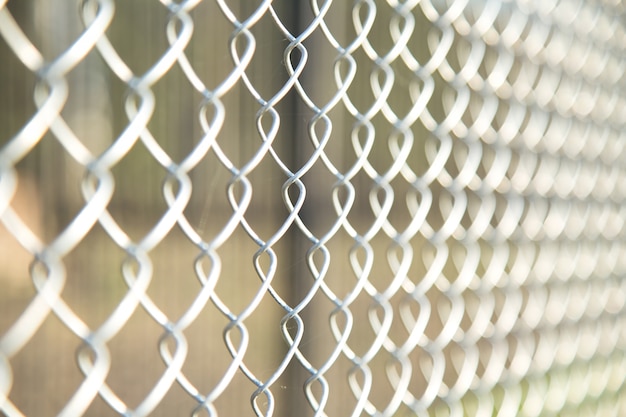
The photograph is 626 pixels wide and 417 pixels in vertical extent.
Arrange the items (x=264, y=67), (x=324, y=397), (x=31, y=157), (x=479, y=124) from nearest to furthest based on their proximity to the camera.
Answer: (x=324, y=397), (x=479, y=124), (x=31, y=157), (x=264, y=67)

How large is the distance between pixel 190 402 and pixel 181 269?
0.51 metres

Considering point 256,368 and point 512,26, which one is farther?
point 256,368

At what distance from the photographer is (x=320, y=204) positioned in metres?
2.22

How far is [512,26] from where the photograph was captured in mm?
1235


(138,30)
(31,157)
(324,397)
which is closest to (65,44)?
(138,30)

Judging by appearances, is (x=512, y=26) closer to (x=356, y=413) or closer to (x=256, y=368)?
(x=356, y=413)

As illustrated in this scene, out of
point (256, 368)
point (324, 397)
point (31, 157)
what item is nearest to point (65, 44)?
point (31, 157)

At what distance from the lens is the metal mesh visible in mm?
755

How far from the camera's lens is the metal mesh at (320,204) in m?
0.76

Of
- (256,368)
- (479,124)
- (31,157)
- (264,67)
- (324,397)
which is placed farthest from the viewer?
(256,368)

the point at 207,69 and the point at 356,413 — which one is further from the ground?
the point at 207,69

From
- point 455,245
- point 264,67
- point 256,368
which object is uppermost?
point 264,67

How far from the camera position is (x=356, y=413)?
2.95 feet

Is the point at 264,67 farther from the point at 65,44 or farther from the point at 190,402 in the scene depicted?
the point at 190,402
